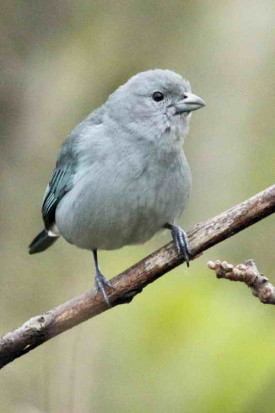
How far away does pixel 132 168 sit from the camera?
530cm

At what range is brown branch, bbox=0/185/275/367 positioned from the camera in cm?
441

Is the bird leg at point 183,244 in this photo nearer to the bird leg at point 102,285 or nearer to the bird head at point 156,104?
the bird leg at point 102,285

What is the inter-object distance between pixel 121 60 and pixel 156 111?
218cm

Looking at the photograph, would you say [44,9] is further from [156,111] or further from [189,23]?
[156,111]

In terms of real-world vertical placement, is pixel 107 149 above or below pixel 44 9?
below

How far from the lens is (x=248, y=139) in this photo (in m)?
6.93

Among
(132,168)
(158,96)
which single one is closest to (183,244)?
(132,168)

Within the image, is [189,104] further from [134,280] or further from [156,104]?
[134,280]

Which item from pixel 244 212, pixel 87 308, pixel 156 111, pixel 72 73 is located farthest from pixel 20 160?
pixel 244 212

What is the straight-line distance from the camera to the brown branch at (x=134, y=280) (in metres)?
4.41

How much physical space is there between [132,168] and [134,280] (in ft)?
2.62

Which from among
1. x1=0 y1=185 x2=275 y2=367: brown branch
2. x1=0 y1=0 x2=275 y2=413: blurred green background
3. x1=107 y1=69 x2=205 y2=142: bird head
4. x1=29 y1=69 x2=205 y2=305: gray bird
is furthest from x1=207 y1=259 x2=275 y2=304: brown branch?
x1=0 y1=0 x2=275 y2=413: blurred green background

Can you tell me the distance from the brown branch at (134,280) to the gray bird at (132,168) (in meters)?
0.18

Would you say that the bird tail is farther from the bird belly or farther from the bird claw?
the bird claw
